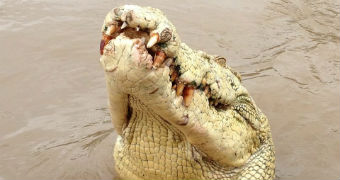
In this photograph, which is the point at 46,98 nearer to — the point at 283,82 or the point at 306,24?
the point at 283,82

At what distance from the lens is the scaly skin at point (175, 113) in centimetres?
202

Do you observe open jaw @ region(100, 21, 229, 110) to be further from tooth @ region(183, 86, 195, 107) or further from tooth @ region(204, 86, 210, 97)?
tooth @ region(204, 86, 210, 97)

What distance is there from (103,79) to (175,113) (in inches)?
122

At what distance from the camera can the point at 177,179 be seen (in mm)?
2818

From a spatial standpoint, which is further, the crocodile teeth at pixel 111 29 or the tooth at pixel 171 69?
the tooth at pixel 171 69

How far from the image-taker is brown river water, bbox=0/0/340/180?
3984 mm

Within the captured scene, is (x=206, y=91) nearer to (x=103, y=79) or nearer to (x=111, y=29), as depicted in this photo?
(x=111, y=29)

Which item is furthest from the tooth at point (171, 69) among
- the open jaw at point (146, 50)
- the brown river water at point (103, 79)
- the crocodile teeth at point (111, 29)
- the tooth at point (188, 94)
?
the brown river water at point (103, 79)

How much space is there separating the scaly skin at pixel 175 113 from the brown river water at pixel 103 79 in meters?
0.79

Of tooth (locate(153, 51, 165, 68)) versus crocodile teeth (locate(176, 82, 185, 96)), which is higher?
tooth (locate(153, 51, 165, 68))

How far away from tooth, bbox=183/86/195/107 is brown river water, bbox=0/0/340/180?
147 cm

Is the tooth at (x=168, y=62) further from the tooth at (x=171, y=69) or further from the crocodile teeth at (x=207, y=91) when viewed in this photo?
the crocodile teeth at (x=207, y=91)

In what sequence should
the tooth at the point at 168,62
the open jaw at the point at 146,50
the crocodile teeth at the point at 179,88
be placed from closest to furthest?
the open jaw at the point at 146,50, the tooth at the point at 168,62, the crocodile teeth at the point at 179,88

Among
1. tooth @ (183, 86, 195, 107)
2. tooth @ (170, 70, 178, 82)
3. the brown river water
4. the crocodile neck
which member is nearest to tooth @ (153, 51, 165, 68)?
tooth @ (170, 70, 178, 82)
